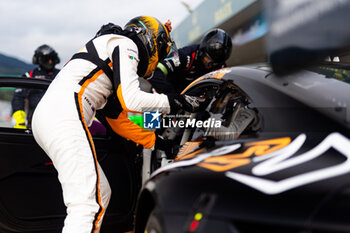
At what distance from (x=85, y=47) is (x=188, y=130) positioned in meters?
0.81

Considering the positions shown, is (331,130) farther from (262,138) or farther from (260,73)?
(260,73)

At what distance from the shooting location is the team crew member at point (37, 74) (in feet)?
15.8

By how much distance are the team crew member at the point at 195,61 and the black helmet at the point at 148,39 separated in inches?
59.5

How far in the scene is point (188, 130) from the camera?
2.31 m

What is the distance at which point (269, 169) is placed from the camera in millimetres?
1087

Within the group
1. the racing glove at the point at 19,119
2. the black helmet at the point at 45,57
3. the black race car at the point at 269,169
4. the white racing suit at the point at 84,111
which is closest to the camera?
the black race car at the point at 269,169

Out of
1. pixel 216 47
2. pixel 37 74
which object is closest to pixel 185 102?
pixel 216 47

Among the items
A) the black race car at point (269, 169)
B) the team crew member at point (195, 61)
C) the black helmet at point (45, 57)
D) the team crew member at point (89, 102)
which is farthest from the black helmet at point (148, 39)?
the black helmet at point (45, 57)

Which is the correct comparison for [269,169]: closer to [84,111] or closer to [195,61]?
[84,111]

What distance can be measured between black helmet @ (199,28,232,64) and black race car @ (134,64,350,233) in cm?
232

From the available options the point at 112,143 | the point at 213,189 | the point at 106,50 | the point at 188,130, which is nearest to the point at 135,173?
the point at 112,143

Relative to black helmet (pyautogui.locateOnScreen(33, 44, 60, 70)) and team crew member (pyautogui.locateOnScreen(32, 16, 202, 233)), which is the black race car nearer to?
team crew member (pyautogui.locateOnScreen(32, 16, 202, 233))

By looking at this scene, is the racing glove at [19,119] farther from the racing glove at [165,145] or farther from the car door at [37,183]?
the racing glove at [165,145]

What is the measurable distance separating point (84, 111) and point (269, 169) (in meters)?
1.31
